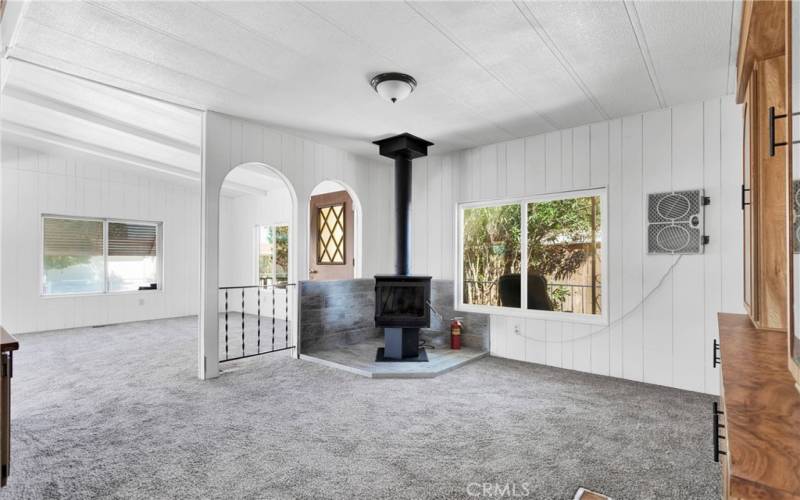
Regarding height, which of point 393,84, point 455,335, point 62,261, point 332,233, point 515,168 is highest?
point 393,84

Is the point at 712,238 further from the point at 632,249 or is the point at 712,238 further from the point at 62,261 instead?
the point at 62,261

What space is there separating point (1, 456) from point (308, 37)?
9.29 ft

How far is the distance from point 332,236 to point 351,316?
2441mm

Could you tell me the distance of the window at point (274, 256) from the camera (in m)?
7.91

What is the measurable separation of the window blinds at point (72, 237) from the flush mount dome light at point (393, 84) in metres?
6.34

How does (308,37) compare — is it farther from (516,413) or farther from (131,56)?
(516,413)

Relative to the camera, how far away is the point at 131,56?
282cm

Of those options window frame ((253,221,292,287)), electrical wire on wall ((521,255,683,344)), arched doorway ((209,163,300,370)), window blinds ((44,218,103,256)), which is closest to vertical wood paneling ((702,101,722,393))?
electrical wire on wall ((521,255,683,344))

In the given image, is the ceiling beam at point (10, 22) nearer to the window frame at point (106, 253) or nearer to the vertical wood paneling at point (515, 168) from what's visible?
the vertical wood paneling at point (515, 168)

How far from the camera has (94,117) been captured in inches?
183

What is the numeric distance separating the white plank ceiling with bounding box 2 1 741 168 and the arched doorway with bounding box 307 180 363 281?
2.80 metres

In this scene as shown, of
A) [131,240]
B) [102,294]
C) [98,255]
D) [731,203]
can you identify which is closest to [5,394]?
[731,203]

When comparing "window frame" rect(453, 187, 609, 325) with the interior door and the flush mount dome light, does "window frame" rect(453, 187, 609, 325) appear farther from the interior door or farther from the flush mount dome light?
the interior door

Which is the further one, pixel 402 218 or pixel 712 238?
pixel 402 218
